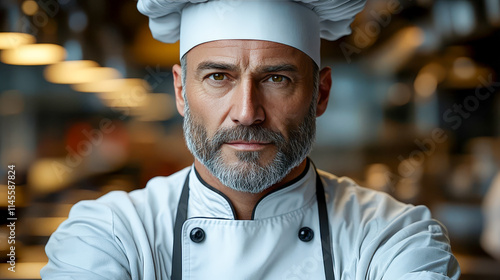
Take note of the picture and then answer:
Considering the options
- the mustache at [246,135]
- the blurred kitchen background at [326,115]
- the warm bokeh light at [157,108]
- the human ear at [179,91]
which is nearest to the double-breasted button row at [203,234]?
the mustache at [246,135]

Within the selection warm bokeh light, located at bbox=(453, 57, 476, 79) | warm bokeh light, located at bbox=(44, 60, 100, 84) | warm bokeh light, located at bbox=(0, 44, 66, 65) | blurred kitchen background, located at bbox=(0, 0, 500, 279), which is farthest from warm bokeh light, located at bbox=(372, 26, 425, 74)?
warm bokeh light, located at bbox=(0, 44, 66, 65)

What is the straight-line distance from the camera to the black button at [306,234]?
1.52 metres

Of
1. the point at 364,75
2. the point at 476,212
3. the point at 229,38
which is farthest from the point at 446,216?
the point at 229,38

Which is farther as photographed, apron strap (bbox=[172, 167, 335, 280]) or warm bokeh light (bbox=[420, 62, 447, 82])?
warm bokeh light (bbox=[420, 62, 447, 82])

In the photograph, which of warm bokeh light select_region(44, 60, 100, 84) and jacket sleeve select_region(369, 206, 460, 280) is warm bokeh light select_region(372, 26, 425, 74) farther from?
jacket sleeve select_region(369, 206, 460, 280)

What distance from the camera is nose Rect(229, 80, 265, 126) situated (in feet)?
4.57

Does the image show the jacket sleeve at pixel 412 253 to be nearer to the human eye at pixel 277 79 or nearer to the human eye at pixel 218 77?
the human eye at pixel 277 79

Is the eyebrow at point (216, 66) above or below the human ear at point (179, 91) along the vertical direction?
above

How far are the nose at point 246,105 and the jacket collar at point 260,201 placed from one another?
25cm

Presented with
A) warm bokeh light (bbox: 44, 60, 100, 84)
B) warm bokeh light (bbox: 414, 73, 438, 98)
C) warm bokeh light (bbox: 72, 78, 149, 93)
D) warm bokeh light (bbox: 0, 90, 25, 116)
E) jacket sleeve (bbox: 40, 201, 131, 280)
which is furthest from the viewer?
warm bokeh light (bbox: 414, 73, 438, 98)

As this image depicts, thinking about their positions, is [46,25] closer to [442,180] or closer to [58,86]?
[58,86]

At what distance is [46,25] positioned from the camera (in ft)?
11.1

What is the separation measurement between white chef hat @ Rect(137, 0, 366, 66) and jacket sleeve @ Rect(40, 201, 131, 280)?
60cm

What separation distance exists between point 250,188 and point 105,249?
1.44 ft
